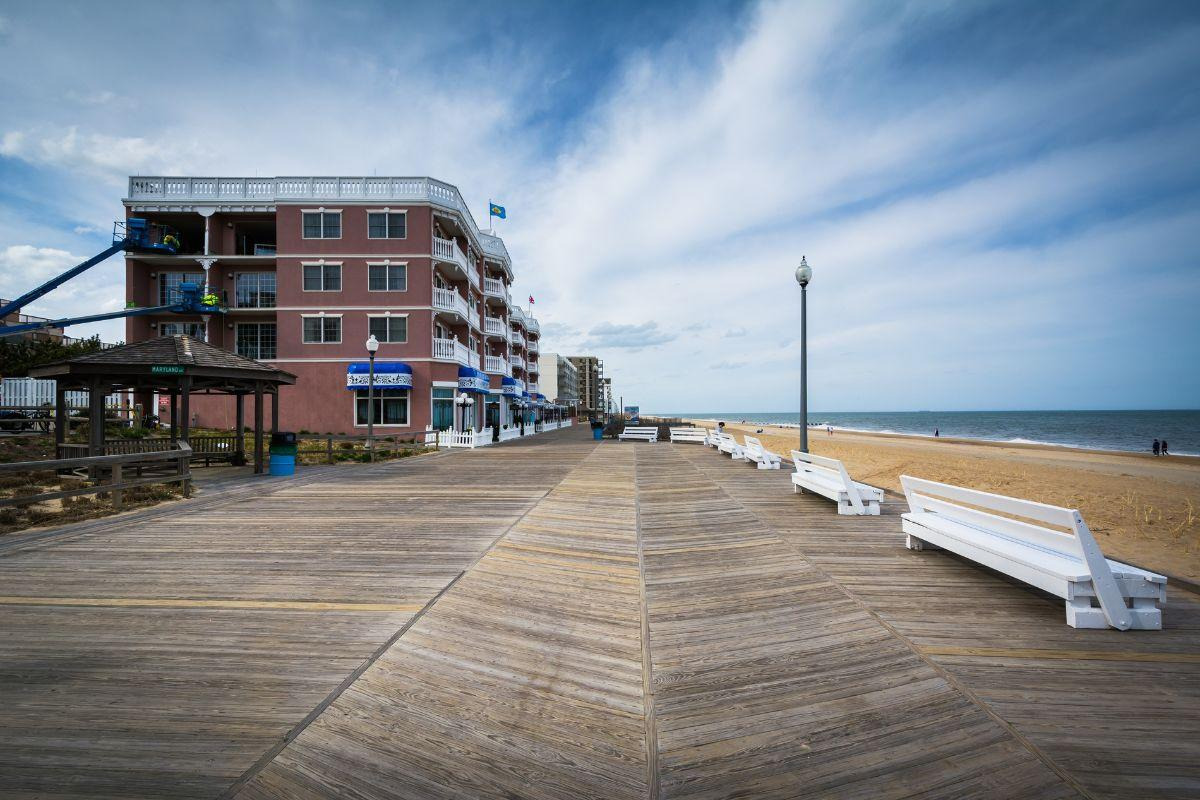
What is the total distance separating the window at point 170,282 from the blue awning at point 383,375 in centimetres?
1113

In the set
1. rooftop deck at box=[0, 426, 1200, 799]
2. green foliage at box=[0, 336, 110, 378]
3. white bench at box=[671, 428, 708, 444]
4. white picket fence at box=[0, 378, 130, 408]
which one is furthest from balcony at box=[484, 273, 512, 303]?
rooftop deck at box=[0, 426, 1200, 799]

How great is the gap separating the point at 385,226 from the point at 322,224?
3359mm

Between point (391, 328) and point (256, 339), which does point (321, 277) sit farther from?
point (256, 339)

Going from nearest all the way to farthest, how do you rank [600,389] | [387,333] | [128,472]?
[128,472], [387,333], [600,389]

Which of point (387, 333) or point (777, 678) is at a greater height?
point (387, 333)

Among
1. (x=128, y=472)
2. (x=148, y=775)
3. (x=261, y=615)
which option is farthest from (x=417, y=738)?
(x=128, y=472)

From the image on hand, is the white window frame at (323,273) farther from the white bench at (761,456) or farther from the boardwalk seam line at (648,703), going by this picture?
the boardwalk seam line at (648,703)

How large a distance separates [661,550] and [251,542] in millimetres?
5590

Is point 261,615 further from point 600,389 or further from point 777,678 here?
point 600,389

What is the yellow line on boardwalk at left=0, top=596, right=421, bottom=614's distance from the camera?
4.54 m

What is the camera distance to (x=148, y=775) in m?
2.46

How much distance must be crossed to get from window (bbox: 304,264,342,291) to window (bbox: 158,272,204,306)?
22.6ft

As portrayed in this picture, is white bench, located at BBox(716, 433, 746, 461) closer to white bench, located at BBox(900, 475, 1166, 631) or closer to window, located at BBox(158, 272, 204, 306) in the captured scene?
white bench, located at BBox(900, 475, 1166, 631)

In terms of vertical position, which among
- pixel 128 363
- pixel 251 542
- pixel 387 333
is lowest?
pixel 251 542
